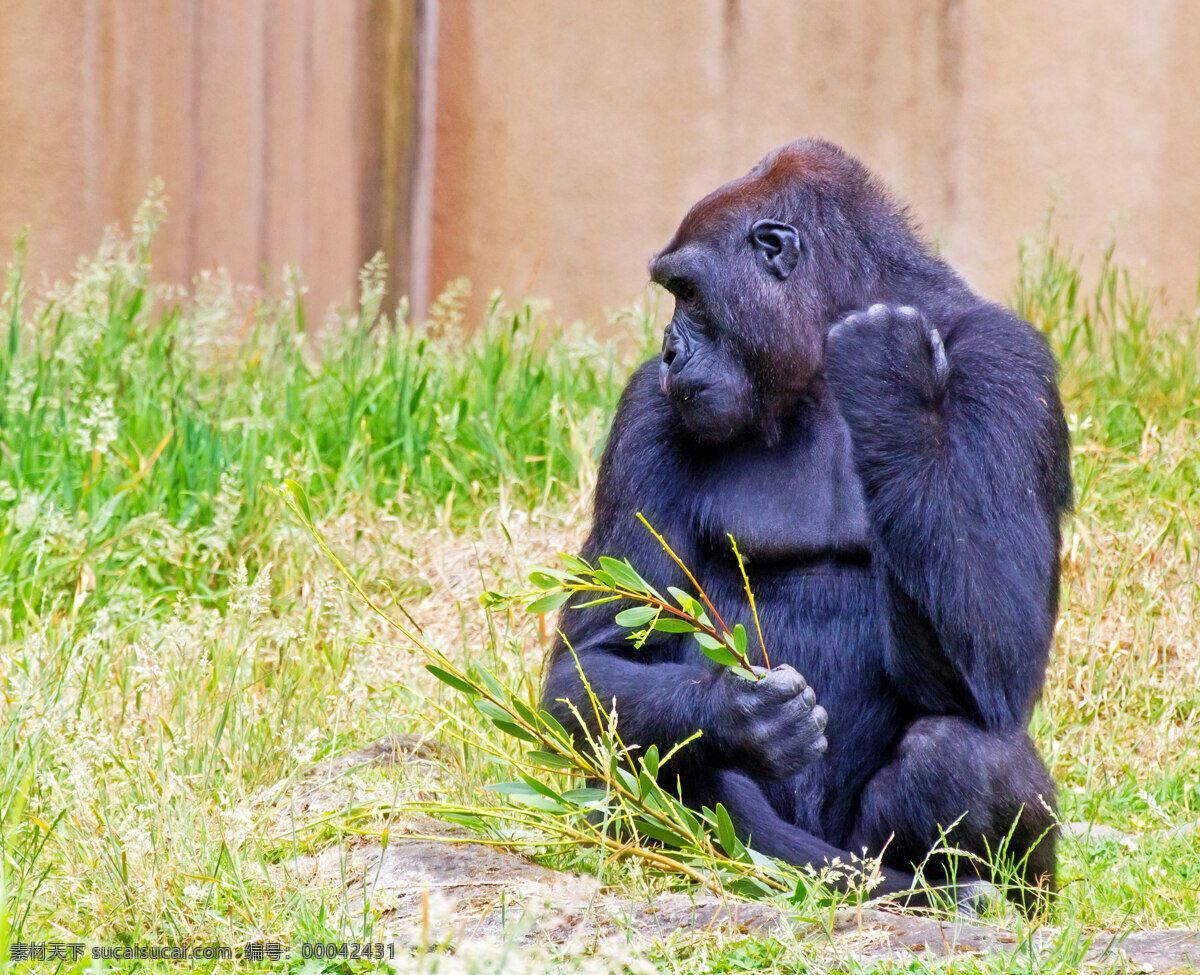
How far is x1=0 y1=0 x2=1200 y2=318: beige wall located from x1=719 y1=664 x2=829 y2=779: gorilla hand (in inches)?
166

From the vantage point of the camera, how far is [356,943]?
2.55 meters

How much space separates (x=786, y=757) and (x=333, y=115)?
5.32 meters

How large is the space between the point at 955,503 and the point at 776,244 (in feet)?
2.36

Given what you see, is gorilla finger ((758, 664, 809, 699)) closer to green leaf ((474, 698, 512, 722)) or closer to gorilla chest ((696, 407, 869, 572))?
gorilla chest ((696, 407, 869, 572))

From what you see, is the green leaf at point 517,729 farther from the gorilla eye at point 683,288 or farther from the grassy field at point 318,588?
the gorilla eye at point 683,288

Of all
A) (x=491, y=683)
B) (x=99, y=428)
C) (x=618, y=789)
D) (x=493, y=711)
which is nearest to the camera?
(x=618, y=789)

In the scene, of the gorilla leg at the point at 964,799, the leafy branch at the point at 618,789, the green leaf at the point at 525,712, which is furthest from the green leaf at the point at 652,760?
the gorilla leg at the point at 964,799

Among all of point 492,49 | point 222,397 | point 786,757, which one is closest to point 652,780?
point 786,757

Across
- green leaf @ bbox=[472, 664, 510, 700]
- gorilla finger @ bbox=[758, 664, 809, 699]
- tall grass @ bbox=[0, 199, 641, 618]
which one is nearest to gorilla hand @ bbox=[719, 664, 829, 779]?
gorilla finger @ bbox=[758, 664, 809, 699]

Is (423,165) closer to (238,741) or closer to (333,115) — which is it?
(333,115)

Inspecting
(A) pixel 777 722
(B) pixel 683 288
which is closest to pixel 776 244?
(B) pixel 683 288

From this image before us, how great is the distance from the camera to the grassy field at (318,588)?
2.86m

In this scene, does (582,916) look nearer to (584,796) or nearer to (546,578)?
(584,796)

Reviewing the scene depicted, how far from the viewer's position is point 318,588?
4566mm
